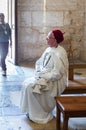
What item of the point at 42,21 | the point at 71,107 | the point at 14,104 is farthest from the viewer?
the point at 42,21

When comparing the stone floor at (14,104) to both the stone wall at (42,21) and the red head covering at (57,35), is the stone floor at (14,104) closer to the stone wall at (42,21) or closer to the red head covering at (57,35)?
the red head covering at (57,35)

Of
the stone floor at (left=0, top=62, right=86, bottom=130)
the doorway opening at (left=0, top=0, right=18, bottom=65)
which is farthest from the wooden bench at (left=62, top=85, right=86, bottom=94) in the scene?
the doorway opening at (left=0, top=0, right=18, bottom=65)

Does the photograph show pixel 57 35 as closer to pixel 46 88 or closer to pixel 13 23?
pixel 46 88

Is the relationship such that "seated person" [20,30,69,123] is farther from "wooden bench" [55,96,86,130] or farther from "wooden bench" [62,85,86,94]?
"wooden bench" [55,96,86,130]

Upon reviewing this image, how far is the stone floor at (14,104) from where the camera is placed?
12.0 feet

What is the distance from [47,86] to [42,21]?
438 cm

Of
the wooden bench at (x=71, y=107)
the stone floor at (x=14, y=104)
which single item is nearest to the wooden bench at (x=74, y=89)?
the stone floor at (x=14, y=104)

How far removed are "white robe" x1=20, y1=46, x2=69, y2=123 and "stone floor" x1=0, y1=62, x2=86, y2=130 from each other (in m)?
0.13

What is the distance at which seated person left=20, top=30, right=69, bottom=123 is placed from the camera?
3.77 metres

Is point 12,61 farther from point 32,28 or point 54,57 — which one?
point 54,57

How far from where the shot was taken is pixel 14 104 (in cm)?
446

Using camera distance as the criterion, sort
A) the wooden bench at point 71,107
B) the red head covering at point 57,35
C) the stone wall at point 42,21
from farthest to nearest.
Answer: the stone wall at point 42,21
the red head covering at point 57,35
the wooden bench at point 71,107

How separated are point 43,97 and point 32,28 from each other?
171 inches

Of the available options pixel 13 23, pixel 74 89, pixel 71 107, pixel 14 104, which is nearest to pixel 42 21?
pixel 13 23
